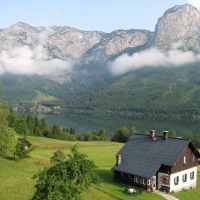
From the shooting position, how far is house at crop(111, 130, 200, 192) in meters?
43.8

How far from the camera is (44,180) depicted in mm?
23766

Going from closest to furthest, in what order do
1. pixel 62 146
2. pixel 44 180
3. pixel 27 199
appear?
pixel 44 180 < pixel 27 199 < pixel 62 146

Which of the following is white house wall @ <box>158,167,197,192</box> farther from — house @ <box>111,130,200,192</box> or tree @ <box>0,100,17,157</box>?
tree @ <box>0,100,17,157</box>

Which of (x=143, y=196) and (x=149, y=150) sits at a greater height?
(x=149, y=150)

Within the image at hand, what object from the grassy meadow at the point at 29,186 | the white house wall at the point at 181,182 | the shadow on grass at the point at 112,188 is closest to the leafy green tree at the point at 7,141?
the grassy meadow at the point at 29,186

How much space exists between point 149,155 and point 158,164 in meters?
2.56

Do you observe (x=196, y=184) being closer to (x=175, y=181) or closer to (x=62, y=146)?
(x=175, y=181)

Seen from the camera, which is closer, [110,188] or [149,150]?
[110,188]

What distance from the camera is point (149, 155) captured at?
152 feet

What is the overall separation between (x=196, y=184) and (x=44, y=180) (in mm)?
33373

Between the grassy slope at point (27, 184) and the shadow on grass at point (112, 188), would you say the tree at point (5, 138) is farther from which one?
the shadow on grass at point (112, 188)

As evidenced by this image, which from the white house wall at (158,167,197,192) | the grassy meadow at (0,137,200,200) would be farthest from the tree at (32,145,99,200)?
the white house wall at (158,167,197,192)

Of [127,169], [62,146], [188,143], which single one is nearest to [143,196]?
[127,169]

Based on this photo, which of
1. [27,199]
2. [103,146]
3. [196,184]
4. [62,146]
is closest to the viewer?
[27,199]
